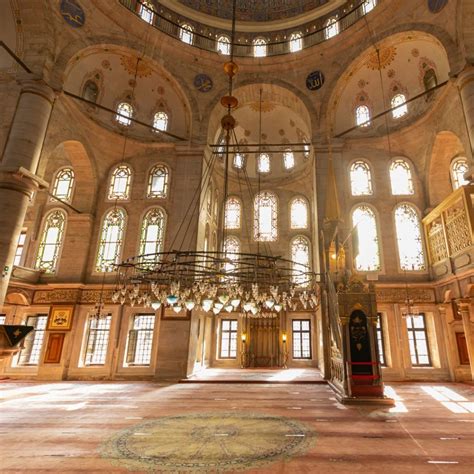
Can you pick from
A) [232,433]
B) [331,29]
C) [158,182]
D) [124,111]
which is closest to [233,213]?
[158,182]

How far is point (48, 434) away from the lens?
5.23m

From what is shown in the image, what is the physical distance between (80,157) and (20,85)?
13.5 ft

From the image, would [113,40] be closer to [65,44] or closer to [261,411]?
[65,44]

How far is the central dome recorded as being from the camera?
16.0 meters

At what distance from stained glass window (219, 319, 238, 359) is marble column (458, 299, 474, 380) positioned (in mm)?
10158

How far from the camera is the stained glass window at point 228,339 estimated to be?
16.7m

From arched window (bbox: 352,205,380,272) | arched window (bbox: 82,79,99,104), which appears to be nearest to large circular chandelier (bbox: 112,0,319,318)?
arched window (bbox: 352,205,380,272)

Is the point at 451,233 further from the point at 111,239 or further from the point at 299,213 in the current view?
the point at 111,239

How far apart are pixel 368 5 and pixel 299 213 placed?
410 inches

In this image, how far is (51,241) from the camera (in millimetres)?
14086

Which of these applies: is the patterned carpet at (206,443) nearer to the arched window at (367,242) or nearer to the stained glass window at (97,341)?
the stained glass window at (97,341)

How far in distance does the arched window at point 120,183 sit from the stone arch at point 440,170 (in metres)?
13.4

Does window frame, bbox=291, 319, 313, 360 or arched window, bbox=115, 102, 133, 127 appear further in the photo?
window frame, bbox=291, 319, 313, 360

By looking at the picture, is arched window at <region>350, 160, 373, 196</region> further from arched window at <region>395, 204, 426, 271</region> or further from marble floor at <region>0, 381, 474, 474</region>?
marble floor at <region>0, 381, 474, 474</region>
